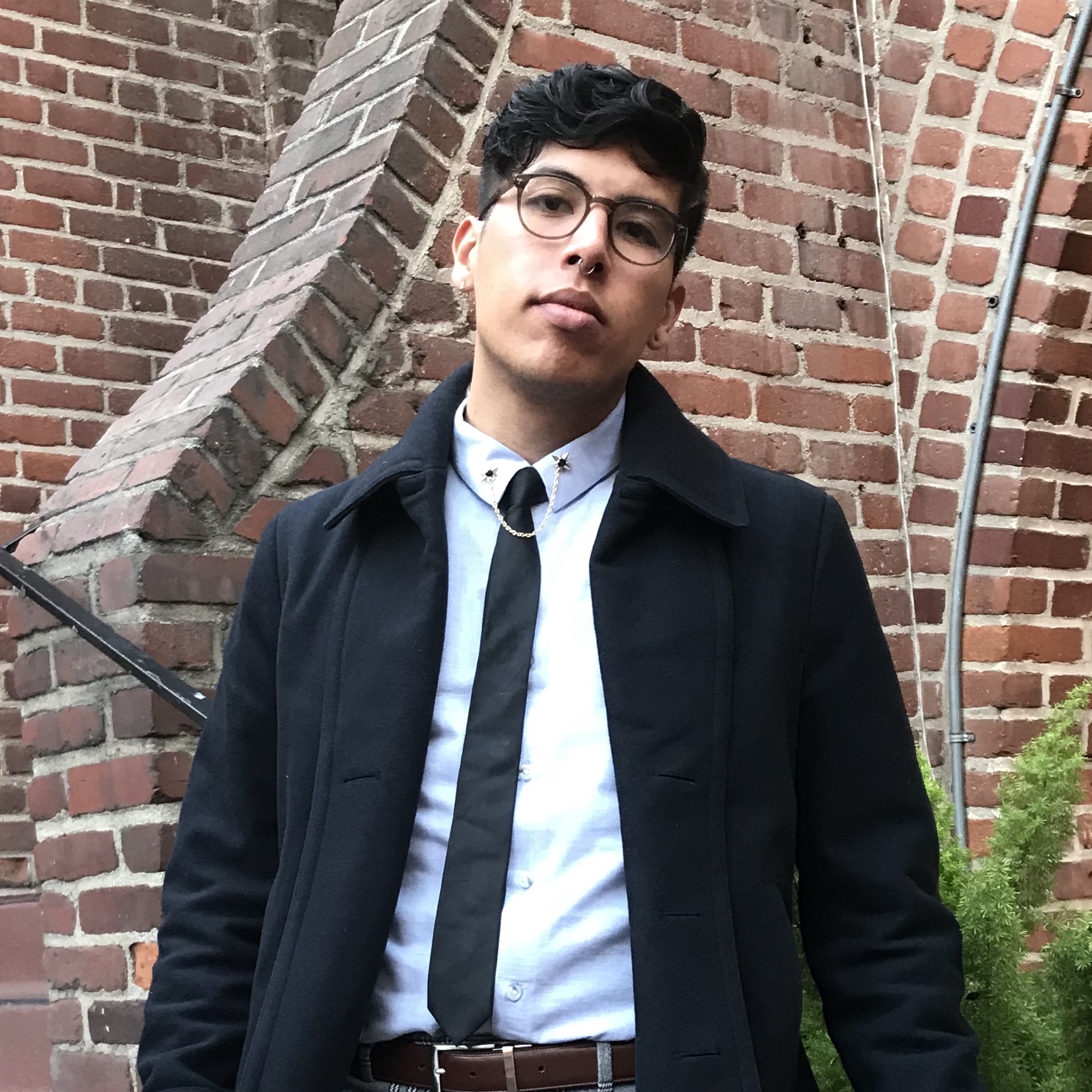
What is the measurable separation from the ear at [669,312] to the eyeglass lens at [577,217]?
0.10 meters

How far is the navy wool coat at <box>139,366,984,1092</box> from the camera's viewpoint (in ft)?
4.80

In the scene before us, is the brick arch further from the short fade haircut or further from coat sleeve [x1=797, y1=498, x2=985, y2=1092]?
coat sleeve [x1=797, y1=498, x2=985, y2=1092]

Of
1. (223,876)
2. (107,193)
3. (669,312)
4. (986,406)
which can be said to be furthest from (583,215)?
(107,193)

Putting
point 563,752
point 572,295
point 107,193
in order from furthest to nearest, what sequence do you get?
1. point 107,193
2. point 572,295
3. point 563,752

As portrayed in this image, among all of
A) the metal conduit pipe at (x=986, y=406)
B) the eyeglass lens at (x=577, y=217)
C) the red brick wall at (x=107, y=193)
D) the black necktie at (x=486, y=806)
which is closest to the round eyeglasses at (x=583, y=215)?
the eyeglass lens at (x=577, y=217)

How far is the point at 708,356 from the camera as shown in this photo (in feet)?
9.91

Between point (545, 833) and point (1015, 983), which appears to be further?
point (1015, 983)

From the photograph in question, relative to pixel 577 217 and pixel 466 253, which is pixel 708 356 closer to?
pixel 466 253

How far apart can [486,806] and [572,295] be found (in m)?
0.58

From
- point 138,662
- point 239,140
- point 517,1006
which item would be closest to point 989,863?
point 517,1006

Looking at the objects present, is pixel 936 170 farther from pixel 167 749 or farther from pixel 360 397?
pixel 167 749

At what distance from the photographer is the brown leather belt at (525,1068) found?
142 centimetres

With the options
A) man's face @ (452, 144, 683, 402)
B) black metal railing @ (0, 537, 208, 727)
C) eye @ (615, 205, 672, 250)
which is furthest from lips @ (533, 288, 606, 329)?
black metal railing @ (0, 537, 208, 727)

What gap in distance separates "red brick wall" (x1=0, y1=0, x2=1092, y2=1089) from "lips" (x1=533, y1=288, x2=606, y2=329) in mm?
1017
